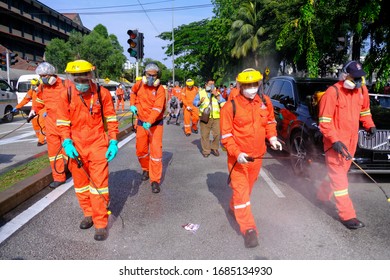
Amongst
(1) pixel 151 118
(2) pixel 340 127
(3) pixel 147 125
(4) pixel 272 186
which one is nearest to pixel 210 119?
(4) pixel 272 186

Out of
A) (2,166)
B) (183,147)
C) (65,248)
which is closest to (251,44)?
(183,147)

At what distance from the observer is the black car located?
5125mm

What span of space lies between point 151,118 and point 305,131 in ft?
8.29

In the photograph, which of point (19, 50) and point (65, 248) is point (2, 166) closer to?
point (65, 248)

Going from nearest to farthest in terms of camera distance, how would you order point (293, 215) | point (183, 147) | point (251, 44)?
point (293, 215) → point (183, 147) → point (251, 44)

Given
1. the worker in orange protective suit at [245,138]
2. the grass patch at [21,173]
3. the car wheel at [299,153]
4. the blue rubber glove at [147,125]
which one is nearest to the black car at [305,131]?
the car wheel at [299,153]

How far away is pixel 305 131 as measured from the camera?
576 centimetres

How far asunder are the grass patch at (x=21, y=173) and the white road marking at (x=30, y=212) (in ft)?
1.96

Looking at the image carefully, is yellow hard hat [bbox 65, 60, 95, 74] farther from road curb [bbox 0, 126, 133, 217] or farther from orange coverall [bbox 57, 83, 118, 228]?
road curb [bbox 0, 126, 133, 217]

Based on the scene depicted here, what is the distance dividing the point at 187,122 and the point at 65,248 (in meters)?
8.50

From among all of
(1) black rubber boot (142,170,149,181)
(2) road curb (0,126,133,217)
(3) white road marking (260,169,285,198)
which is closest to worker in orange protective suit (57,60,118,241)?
(2) road curb (0,126,133,217)

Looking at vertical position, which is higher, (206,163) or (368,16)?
(368,16)

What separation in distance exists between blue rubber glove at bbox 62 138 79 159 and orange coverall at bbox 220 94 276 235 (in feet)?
5.02
